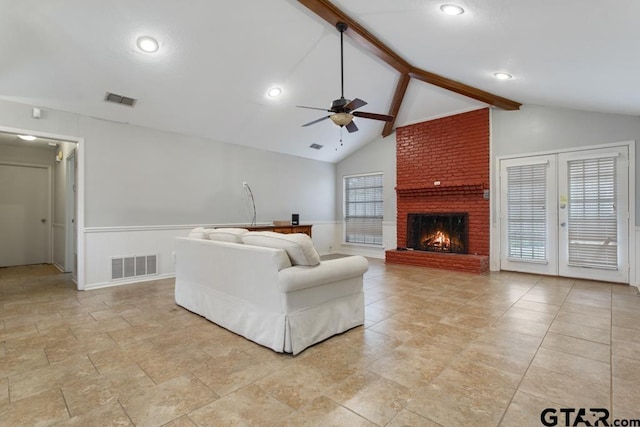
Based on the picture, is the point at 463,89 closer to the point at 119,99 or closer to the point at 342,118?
the point at 342,118

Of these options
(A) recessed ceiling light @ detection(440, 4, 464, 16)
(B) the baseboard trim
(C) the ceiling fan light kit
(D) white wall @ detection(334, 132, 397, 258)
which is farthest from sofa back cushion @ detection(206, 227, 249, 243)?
(D) white wall @ detection(334, 132, 397, 258)

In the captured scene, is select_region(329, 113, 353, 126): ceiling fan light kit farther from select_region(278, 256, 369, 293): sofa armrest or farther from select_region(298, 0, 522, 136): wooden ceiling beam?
select_region(278, 256, 369, 293): sofa armrest

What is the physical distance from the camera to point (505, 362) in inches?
92.2

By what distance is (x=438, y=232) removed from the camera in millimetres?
6742

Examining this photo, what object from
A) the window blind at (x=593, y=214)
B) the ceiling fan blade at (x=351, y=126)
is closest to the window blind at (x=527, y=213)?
the window blind at (x=593, y=214)

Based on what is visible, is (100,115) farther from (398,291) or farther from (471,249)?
(471,249)

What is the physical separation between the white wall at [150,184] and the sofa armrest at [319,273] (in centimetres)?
371

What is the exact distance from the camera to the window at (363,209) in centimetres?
793

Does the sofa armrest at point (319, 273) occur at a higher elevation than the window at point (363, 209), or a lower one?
lower

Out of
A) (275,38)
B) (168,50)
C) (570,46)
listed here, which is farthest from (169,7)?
(570,46)

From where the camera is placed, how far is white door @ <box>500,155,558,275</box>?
5.42 metres

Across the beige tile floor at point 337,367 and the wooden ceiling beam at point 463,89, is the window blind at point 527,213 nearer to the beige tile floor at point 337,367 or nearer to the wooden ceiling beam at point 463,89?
the wooden ceiling beam at point 463,89

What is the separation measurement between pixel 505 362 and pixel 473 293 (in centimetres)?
210

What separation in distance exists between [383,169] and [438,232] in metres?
2.00
